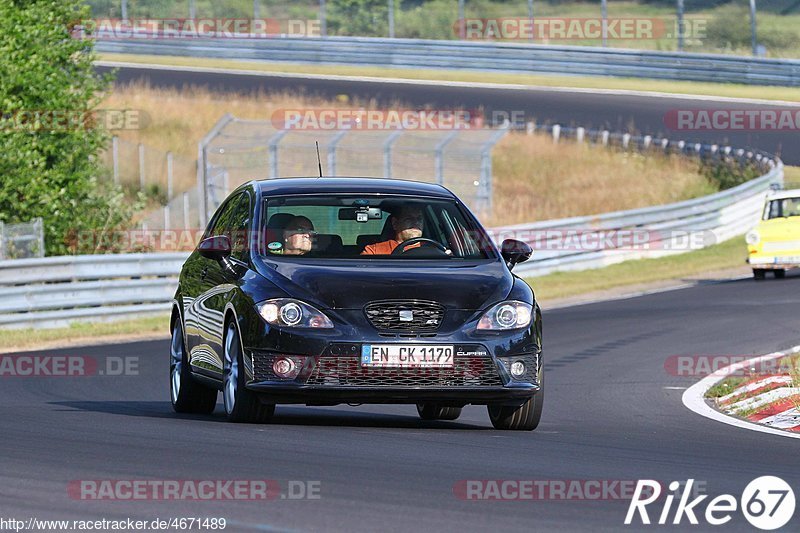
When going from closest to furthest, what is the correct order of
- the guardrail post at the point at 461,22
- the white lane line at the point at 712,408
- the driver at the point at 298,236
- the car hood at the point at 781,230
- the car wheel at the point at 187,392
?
the driver at the point at 298,236 → the white lane line at the point at 712,408 → the car wheel at the point at 187,392 → the car hood at the point at 781,230 → the guardrail post at the point at 461,22

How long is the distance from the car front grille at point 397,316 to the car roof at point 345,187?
1.44 metres

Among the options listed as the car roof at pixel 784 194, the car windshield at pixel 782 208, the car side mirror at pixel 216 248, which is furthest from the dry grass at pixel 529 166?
the car side mirror at pixel 216 248

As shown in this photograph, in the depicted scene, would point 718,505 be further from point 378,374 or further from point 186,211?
point 186,211

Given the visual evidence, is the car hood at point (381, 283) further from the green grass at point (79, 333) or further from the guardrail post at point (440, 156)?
the guardrail post at point (440, 156)

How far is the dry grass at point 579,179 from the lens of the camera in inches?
1387

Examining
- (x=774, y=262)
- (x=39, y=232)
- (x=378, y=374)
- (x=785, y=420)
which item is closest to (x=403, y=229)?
(x=378, y=374)

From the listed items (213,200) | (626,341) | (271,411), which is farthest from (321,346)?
(213,200)

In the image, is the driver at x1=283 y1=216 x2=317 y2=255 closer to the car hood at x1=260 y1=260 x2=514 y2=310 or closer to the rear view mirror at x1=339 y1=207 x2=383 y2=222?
the rear view mirror at x1=339 y1=207 x2=383 y2=222

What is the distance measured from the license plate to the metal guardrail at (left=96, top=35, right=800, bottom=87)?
117 feet

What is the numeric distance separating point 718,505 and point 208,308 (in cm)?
476

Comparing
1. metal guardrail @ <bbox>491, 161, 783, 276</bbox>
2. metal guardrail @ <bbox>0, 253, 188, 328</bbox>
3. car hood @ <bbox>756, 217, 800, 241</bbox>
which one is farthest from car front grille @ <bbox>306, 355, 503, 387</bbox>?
car hood @ <bbox>756, 217, 800, 241</bbox>

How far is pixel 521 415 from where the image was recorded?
10.4 meters

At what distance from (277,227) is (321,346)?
4.46 ft

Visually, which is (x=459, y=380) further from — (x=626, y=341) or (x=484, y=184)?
(x=484, y=184)
